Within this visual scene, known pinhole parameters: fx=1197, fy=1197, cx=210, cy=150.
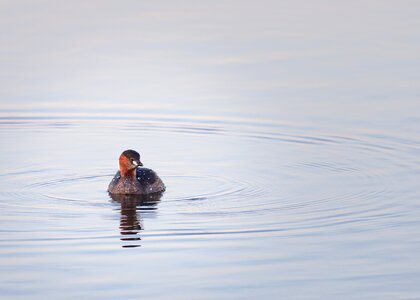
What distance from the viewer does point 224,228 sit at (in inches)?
616

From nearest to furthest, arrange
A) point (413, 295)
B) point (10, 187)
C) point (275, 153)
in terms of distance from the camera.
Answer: point (413, 295), point (10, 187), point (275, 153)

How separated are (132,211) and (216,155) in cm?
322

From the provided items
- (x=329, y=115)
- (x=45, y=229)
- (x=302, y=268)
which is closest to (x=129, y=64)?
(x=329, y=115)

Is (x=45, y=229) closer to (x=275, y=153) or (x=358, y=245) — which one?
(x=358, y=245)

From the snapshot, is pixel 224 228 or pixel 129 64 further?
pixel 129 64

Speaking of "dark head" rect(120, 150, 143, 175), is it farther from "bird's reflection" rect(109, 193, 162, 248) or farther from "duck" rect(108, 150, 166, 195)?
"bird's reflection" rect(109, 193, 162, 248)

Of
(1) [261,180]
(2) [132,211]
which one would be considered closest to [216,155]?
(1) [261,180]

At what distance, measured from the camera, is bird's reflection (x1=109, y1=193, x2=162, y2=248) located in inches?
601

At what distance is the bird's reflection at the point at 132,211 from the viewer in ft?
50.0

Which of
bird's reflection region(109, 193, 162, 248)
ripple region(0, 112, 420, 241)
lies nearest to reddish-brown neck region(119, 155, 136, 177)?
bird's reflection region(109, 193, 162, 248)

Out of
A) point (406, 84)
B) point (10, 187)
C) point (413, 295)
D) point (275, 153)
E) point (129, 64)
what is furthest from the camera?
point (129, 64)

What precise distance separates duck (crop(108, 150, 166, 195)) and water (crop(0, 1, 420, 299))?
11.3 inches

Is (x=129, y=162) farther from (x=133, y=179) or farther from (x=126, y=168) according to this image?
(x=133, y=179)

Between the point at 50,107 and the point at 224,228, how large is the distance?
8801 millimetres
